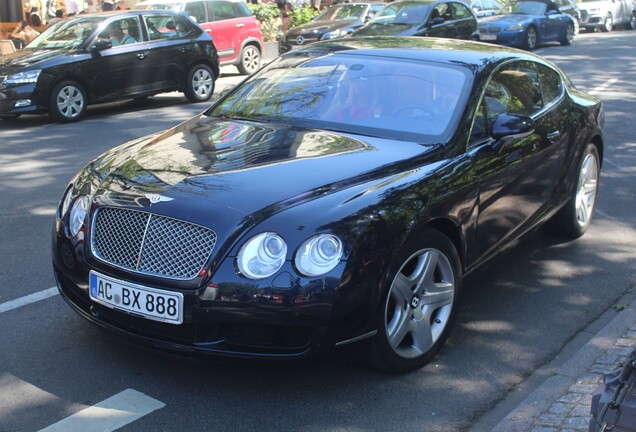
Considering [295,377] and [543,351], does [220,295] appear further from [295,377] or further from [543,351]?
[543,351]

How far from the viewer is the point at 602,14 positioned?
3177cm

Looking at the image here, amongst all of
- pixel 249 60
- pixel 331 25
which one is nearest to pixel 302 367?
pixel 249 60

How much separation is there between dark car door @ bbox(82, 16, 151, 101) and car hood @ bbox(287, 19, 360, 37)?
8089 millimetres

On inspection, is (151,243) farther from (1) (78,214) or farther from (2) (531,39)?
(2) (531,39)

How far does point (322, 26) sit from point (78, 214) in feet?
58.6

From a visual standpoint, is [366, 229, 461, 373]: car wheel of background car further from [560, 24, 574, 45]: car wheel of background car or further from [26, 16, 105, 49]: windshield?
[560, 24, 574, 45]: car wheel of background car

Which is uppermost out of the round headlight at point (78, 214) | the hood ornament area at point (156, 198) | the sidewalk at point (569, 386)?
the hood ornament area at point (156, 198)

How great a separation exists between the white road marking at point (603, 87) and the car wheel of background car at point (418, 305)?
10859mm

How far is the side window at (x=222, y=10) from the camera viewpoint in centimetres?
1864

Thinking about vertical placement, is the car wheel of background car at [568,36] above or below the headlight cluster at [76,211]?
below

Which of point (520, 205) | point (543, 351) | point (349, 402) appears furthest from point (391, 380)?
point (520, 205)

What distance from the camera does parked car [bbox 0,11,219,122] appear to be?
1234 centimetres

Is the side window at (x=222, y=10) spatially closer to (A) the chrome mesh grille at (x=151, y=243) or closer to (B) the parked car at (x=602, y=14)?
(A) the chrome mesh grille at (x=151, y=243)

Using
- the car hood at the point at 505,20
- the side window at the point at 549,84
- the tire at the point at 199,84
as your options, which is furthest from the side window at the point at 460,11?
the side window at the point at 549,84
